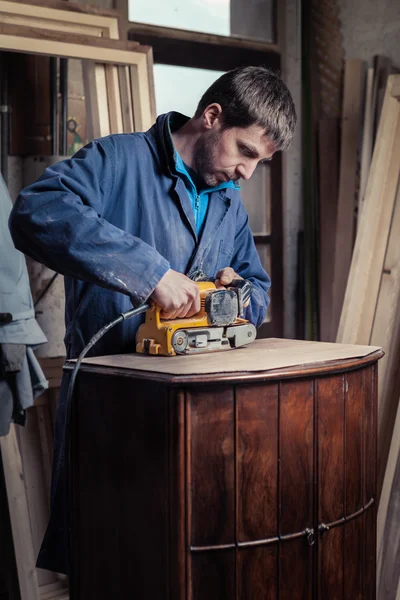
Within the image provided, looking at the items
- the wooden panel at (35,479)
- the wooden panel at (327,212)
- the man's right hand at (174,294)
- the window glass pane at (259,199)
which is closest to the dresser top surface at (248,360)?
the man's right hand at (174,294)

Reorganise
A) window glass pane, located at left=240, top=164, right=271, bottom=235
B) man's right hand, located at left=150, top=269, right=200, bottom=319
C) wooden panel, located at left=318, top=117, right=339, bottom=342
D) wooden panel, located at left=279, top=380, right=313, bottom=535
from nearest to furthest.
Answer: wooden panel, located at left=279, top=380, right=313, bottom=535, man's right hand, located at left=150, top=269, right=200, bottom=319, wooden panel, located at left=318, top=117, right=339, bottom=342, window glass pane, located at left=240, top=164, right=271, bottom=235

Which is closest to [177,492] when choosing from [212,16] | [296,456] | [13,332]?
[296,456]

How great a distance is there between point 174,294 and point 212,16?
265 centimetres

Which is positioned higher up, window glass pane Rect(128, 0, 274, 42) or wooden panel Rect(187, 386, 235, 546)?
window glass pane Rect(128, 0, 274, 42)

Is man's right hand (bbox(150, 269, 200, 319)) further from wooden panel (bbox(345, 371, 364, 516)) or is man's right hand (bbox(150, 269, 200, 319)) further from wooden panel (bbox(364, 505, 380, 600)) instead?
wooden panel (bbox(364, 505, 380, 600))

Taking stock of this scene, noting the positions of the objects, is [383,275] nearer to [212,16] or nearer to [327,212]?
[327,212]

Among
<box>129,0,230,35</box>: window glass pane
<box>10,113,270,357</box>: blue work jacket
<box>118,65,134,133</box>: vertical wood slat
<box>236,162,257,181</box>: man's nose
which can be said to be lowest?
<box>10,113,270,357</box>: blue work jacket

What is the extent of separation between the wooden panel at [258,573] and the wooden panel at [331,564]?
0.44 feet

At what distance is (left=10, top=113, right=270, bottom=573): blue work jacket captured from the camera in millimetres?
1802

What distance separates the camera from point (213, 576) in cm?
167

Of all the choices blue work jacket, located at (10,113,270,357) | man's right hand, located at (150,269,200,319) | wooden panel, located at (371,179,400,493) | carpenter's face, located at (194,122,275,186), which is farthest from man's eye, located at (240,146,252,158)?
wooden panel, located at (371,179,400,493)

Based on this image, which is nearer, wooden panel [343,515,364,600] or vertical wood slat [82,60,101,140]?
wooden panel [343,515,364,600]

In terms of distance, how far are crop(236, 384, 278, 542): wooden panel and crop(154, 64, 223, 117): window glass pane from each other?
2.48 metres

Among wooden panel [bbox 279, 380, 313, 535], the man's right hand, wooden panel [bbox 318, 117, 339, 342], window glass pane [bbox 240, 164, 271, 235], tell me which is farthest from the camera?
window glass pane [bbox 240, 164, 271, 235]
